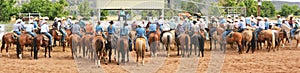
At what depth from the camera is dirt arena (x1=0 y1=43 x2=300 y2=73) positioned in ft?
53.4

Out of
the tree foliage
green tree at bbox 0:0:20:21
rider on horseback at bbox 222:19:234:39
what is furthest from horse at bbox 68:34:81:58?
the tree foliage

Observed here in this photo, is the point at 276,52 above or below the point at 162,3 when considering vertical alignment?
below

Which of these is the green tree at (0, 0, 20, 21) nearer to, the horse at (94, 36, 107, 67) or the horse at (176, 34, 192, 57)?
the horse at (176, 34, 192, 57)

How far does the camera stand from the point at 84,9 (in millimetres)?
42688

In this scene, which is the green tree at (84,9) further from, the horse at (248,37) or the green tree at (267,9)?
the green tree at (267,9)

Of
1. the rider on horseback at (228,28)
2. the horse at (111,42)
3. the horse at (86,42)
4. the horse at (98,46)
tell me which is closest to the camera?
the horse at (98,46)

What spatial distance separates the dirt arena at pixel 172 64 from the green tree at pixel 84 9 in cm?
1779

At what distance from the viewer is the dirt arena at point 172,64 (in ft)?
53.4

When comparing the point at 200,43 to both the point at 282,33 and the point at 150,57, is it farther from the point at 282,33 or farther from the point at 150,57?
the point at 282,33

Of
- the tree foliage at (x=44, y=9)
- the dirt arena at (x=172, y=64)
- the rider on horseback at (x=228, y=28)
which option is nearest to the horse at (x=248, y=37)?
the dirt arena at (x=172, y=64)

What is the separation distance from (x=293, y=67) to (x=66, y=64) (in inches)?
297

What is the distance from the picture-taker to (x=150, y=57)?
20547mm

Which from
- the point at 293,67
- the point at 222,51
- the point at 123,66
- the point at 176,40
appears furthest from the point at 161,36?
the point at 293,67

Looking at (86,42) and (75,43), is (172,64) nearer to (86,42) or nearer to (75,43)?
(86,42)
